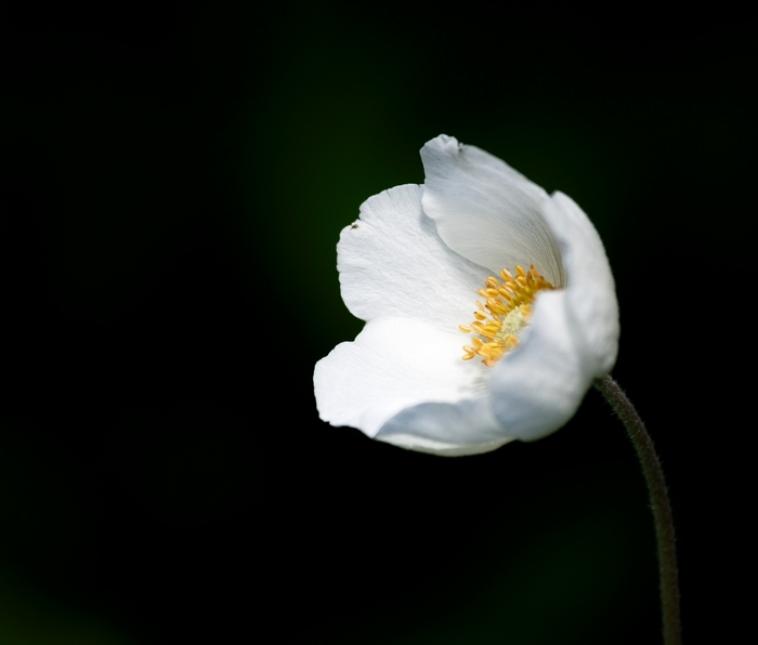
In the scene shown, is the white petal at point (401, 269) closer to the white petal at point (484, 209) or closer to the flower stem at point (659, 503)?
the white petal at point (484, 209)

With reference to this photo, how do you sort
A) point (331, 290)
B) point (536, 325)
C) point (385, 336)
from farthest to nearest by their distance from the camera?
point (331, 290) → point (385, 336) → point (536, 325)

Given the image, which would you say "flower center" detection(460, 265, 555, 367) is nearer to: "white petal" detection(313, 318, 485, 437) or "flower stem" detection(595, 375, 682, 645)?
"white petal" detection(313, 318, 485, 437)

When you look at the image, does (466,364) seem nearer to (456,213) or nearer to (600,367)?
(456,213)

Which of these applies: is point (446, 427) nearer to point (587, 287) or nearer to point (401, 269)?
point (587, 287)

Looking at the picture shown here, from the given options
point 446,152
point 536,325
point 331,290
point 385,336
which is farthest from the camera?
point 331,290

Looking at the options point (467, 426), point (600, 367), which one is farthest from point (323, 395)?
point (600, 367)

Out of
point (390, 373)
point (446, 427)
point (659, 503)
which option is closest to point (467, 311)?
point (390, 373)
